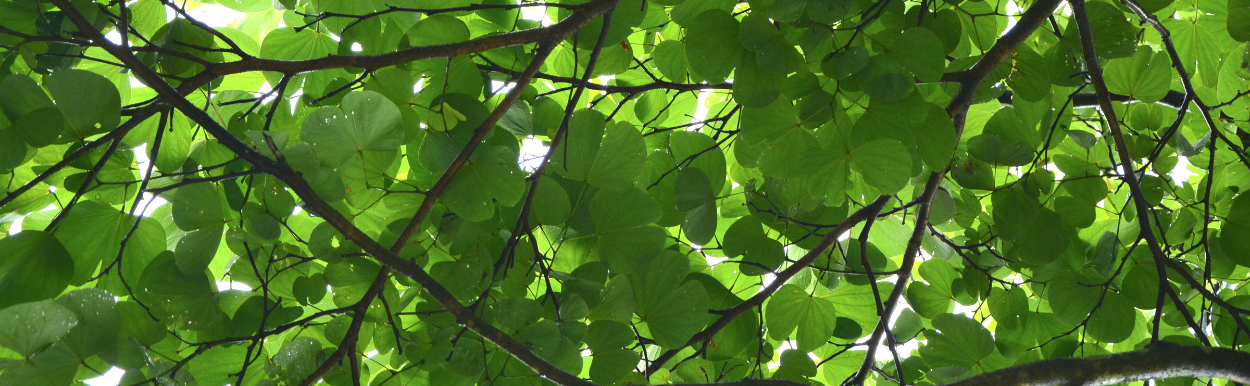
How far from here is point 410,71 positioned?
99 cm

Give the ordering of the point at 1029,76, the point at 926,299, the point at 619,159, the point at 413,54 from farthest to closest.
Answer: the point at 926,299, the point at 1029,76, the point at 619,159, the point at 413,54

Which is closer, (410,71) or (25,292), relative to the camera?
(25,292)

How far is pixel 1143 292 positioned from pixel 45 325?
4.83 ft

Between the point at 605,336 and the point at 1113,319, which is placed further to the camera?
the point at 1113,319

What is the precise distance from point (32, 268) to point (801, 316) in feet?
3.61

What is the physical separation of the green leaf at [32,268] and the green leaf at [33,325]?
Answer: 0.26 metres

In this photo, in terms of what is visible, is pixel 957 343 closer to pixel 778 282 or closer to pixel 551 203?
pixel 778 282

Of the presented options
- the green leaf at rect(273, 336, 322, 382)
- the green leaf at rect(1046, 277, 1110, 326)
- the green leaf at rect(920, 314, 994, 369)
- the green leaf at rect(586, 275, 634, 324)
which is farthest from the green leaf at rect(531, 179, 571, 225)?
the green leaf at rect(1046, 277, 1110, 326)

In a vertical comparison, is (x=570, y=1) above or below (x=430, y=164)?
above

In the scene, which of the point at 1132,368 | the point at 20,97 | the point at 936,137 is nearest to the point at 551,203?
the point at 936,137

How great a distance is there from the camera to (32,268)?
86cm

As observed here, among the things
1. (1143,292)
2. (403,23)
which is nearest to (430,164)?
(403,23)

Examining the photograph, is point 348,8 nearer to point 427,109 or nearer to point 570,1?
point 427,109

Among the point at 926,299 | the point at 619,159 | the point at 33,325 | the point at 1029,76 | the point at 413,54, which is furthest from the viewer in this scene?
the point at 926,299
